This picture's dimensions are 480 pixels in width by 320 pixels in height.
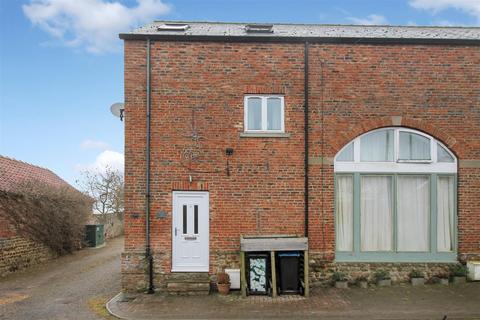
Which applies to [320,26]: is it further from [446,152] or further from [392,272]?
[392,272]

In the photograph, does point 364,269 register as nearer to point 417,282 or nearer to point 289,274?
point 417,282

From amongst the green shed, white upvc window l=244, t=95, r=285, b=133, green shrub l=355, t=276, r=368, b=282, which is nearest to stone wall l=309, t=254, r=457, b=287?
green shrub l=355, t=276, r=368, b=282

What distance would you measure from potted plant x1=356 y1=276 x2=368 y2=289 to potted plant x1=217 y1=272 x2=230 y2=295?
3.22 m

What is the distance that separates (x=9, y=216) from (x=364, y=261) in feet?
37.0

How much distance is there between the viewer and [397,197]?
36.1 feet

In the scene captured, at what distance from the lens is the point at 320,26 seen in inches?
519

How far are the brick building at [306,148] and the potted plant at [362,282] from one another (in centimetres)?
17

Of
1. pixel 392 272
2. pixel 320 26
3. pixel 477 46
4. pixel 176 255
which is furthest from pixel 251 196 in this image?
pixel 477 46

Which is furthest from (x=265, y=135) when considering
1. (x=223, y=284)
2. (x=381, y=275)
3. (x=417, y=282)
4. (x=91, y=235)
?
(x=91, y=235)

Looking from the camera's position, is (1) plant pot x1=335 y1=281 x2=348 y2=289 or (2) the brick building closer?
(1) plant pot x1=335 y1=281 x2=348 y2=289

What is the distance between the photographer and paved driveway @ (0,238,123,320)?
8.98m

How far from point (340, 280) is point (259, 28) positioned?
715cm

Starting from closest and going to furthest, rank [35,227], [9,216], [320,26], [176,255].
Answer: [176,255]
[320,26]
[9,216]
[35,227]

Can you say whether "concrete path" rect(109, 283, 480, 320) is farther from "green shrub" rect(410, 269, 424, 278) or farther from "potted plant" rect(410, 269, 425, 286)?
"green shrub" rect(410, 269, 424, 278)
